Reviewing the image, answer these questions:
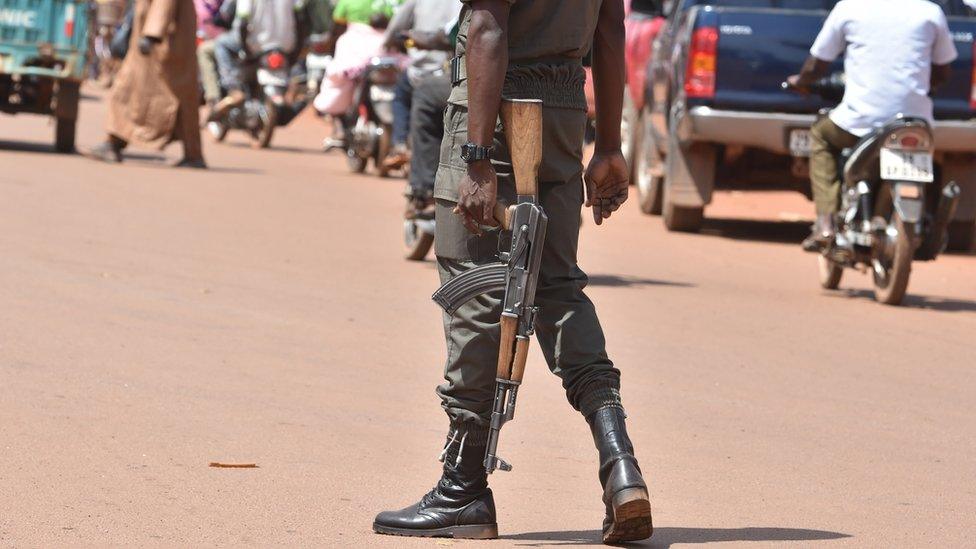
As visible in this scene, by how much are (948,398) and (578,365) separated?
3.36 m

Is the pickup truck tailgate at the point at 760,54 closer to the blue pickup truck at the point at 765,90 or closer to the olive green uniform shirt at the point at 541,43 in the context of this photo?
the blue pickup truck at the point at 765,90

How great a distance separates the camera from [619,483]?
175 inches

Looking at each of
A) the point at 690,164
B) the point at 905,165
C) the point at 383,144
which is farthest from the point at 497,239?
the point at 383,144

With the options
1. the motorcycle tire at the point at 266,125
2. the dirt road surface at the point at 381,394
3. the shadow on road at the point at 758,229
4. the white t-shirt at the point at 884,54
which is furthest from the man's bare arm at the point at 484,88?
the motorcycle tire at the point at 266,125

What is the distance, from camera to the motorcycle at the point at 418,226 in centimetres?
1091

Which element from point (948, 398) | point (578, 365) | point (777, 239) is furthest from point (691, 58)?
point (578, 365)

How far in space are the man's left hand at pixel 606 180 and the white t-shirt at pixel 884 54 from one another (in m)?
5.77

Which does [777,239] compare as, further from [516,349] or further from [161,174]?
[516,349]

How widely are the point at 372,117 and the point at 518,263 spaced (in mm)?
14169

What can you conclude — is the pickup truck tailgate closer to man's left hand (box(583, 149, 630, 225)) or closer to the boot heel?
man's left hand (box(583, 149, 630, 225))

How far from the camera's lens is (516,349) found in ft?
14.8

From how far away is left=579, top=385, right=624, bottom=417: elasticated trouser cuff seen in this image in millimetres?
4590

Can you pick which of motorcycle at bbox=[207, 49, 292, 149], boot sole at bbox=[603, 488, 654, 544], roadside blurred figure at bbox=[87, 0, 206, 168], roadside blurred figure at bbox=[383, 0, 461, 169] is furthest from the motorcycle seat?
motorcycle at bbox=[207, 49, 292, 149]

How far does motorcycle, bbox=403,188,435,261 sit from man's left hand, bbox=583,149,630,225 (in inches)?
233
